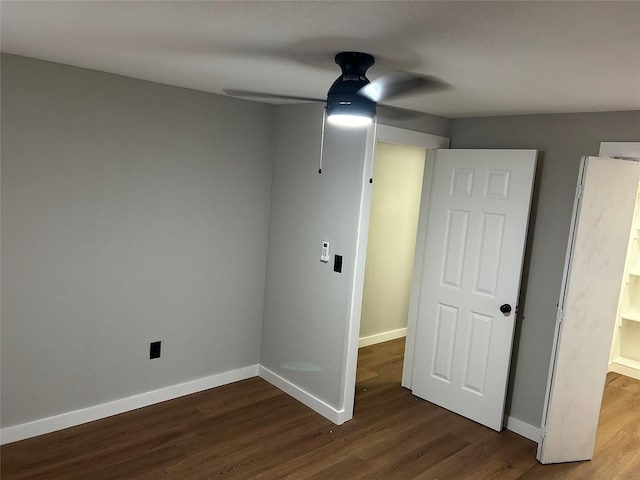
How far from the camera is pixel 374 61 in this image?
196 centimetres

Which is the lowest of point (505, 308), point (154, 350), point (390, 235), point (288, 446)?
point (288, 446)

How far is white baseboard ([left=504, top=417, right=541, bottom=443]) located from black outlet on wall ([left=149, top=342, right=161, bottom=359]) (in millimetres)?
2487

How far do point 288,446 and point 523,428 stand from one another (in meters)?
1.62

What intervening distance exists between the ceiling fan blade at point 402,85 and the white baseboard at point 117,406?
7.90 feet

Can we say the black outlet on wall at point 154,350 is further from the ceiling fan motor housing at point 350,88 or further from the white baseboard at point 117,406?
the ceiling fan motor housing at point 350,88

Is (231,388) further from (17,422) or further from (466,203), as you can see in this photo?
(466,203)

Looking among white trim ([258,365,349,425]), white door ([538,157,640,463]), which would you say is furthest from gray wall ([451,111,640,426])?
white trim ([258,365,349,425])

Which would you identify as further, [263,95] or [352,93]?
[263,95]

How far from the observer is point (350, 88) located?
1.93 m

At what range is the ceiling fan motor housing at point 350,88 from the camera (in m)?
1.92

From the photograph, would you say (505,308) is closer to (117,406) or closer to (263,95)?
(263,95)

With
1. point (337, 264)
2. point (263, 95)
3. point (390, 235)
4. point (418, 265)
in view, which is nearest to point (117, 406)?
point (337, 264)

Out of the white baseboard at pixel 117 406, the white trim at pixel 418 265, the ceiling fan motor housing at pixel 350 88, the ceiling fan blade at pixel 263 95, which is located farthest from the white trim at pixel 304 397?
the ceiling fan motor housing at pixel 350 88

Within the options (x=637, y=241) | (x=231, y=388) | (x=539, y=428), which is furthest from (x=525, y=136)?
(x=231, y=388)
